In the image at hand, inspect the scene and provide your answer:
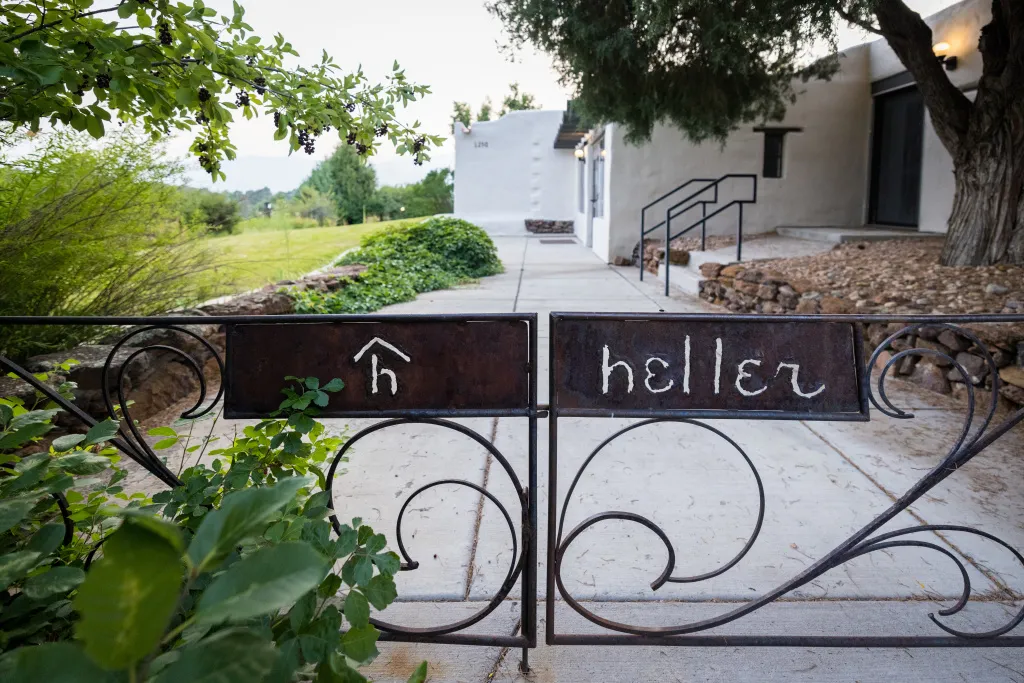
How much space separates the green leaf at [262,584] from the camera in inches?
20.2

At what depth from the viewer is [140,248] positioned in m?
4.21

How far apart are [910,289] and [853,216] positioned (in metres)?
7.21

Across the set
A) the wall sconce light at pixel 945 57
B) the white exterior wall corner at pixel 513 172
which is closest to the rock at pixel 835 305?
the wall sconce light at pixel 945 57

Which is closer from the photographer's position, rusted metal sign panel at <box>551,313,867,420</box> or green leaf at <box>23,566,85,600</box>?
green leaf at <box>23,566,85,600</box>

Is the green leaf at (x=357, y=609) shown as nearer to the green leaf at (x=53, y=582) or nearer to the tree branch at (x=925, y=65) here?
the green leaf at (x=53, y=582)

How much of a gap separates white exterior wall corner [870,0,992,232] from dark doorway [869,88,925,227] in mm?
330

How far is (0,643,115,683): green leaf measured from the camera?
0.55 meters

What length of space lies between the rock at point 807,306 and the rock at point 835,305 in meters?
0.18

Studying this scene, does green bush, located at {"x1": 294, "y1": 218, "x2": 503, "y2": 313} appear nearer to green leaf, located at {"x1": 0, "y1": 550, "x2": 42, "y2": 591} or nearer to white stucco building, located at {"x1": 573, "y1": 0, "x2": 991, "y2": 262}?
white stucco building, located at {"x1": 573, "y1": 0, "x2": 991, "y2": 262}

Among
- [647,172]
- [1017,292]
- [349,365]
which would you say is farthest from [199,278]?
[647,172]

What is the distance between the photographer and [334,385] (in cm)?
165

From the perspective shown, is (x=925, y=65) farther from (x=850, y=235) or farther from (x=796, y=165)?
(x=796, y=165)

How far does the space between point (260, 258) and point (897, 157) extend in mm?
9961

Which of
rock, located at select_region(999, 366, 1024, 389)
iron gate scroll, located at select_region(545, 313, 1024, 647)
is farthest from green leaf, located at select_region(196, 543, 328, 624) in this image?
rock, located at select_region(999, 366, 1024, 389)
